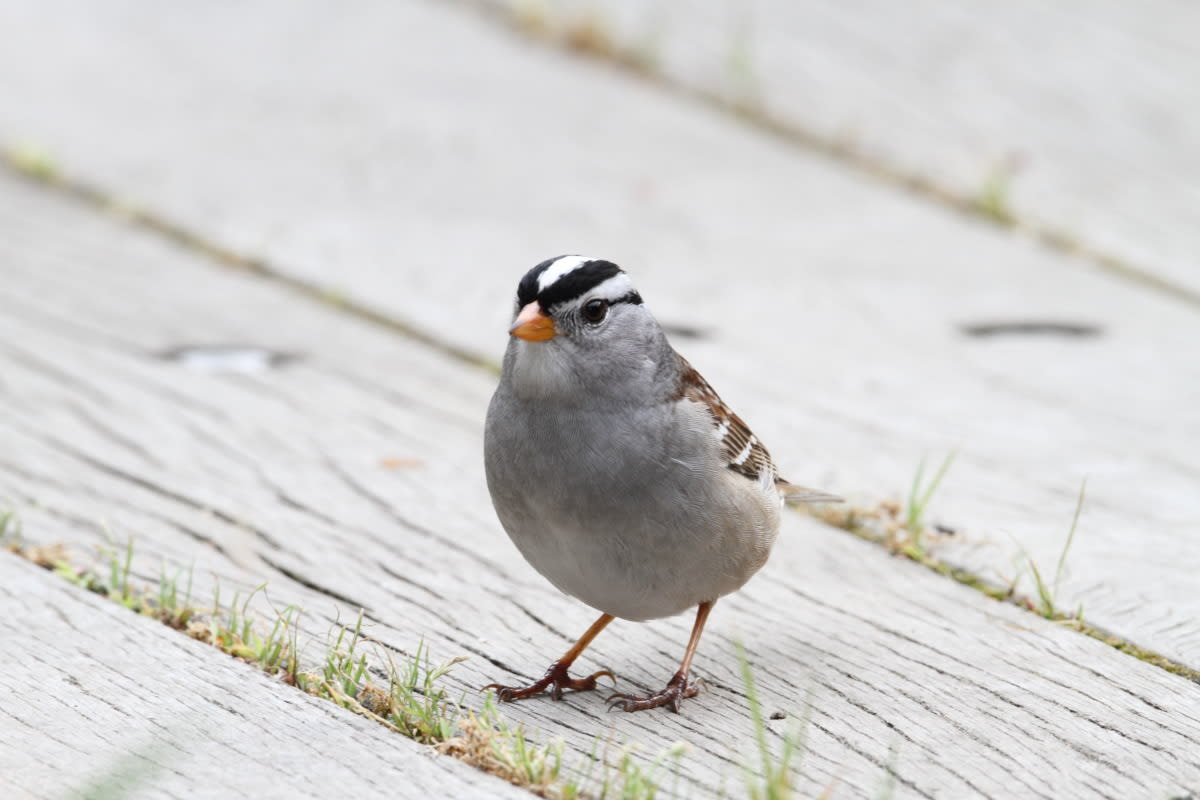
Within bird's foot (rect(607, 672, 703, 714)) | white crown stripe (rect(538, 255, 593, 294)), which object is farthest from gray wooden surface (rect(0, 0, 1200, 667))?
white crown stripe (rect(538, 255, 593, 294))

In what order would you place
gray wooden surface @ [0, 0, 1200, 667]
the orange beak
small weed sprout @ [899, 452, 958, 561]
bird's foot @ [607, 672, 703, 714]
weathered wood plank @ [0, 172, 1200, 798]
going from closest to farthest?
weathered wood plank @ [0, 172, 1200, 798], bird's foot @ [607, 672, 703, 714], the orange beak, small weed sprout @ [899, 452, 958, 561], gray wooden surface @ [0, 0, 1200, 667]

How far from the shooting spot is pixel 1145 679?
2.92m

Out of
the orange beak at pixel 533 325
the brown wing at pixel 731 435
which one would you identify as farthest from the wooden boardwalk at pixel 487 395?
the orange beak at pixel 533 325

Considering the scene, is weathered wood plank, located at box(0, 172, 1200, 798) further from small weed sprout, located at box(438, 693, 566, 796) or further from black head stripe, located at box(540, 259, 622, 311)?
black head stripe, located at box(540, 259, 622, 311)

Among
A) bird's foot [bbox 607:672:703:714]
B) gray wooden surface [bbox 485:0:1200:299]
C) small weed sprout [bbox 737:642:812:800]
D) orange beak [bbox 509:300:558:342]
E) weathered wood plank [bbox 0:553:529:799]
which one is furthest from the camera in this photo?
gray wooden surface [bbox 485:0:1200:299]

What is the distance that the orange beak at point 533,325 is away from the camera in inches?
125

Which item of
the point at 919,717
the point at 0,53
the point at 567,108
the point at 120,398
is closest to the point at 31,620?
the point at 120,398

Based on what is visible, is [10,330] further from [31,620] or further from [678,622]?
[678,622]

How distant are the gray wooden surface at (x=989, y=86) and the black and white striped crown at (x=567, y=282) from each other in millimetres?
2574

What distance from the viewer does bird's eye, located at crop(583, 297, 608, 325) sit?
330 cm

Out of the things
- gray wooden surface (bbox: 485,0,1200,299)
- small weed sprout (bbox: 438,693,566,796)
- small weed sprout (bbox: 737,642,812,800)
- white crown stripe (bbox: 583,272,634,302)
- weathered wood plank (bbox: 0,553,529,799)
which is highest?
gray wooden surface (bbox: 485,0,1200,299)

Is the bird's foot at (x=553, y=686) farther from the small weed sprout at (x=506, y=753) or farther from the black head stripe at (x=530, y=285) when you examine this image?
the black head stripe at (x=530, y=285)

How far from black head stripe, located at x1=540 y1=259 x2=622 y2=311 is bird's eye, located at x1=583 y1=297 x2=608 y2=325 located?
37 mm

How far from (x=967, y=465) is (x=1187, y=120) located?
258cm
